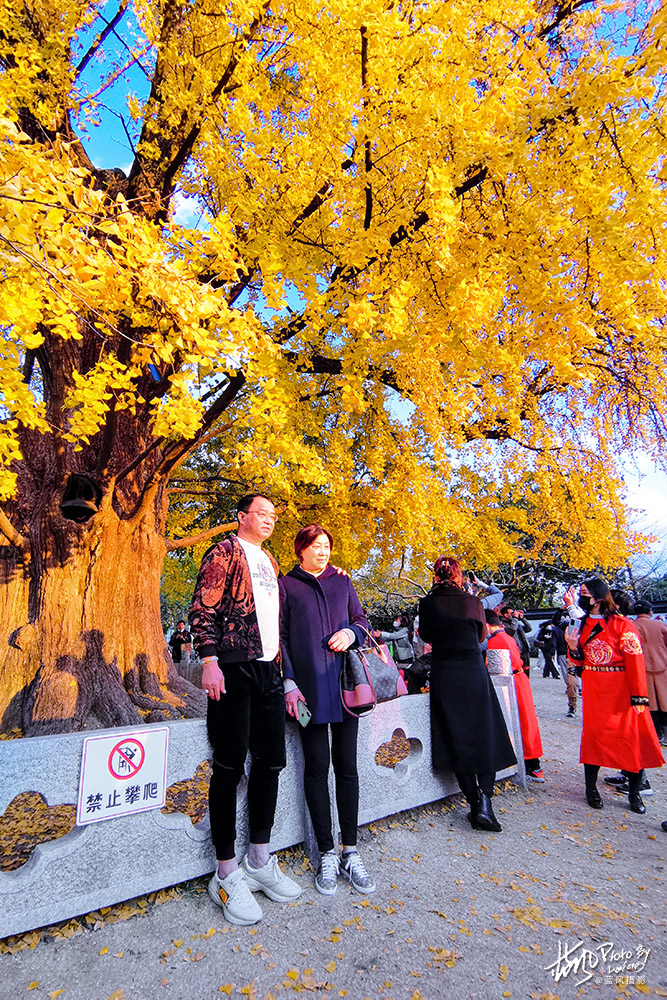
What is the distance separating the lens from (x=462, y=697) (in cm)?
388

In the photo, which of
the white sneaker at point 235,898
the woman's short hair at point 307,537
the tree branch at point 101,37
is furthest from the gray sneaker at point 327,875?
the tree branch at point 101,37

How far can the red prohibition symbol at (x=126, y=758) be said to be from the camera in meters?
2.36

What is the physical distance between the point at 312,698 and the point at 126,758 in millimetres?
973

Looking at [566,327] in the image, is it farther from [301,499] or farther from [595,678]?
[301,499]

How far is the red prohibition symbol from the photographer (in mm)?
2363

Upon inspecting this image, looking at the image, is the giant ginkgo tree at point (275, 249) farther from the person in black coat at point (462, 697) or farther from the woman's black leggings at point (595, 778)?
the woman's black leggings at point (595, 778)

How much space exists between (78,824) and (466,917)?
6.47ft

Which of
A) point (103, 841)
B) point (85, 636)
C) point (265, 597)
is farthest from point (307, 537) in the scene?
point (85, 636)

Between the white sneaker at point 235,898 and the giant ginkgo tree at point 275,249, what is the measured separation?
2.87 meters

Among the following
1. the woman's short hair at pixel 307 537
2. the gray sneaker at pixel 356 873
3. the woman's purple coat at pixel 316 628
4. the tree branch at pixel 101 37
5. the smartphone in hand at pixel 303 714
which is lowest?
the gray sneaker at pixel 356 873

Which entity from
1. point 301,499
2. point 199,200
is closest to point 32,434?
point 199,200

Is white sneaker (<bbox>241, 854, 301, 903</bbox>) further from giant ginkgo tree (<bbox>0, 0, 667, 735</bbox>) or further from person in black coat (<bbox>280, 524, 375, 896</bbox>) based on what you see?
giant ginkgo tree (<bbox>0, 0, 667, 735</bbox>)

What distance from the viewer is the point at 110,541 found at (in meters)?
5.82

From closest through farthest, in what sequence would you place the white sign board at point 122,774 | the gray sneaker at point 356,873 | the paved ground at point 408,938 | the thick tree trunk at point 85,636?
the paved ground at point 408,938, the white sign board at point 122,774, the gray sneaker at point 356,873, the thick tree trunk at point 85,636
